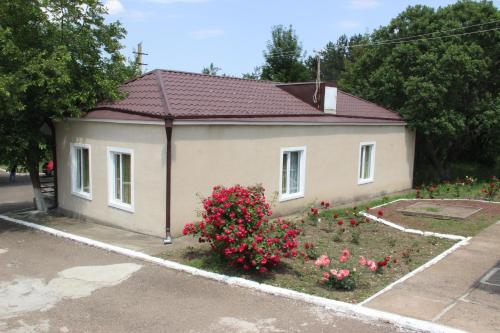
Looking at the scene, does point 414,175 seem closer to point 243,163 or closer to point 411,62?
point 411,62

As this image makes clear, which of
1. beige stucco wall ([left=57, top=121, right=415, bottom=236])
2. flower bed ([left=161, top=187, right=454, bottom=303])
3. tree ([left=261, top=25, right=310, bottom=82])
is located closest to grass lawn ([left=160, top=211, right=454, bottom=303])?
flower bed ([left=161, top=187, right=454, bottom=303])

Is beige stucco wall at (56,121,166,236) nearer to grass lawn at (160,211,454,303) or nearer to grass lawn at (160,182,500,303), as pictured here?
grass lawn at (160,182,500,303)

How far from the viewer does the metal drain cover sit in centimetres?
725

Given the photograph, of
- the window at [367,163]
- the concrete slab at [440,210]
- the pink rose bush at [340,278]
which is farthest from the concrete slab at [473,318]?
the window at [367,163]

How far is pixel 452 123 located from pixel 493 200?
4.60 metres

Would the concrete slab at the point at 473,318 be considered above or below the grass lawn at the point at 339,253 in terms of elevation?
above

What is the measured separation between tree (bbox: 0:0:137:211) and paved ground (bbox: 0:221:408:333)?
13.4 ft

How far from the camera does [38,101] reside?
11367 millimetres

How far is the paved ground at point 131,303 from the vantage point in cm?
582

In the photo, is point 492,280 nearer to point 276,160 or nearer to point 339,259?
point 339,259

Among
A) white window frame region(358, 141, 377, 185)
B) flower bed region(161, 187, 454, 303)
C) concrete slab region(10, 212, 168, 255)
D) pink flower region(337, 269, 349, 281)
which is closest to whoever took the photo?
pink flower region(337, 269, 349, 281)

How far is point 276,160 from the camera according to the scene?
12953 mm

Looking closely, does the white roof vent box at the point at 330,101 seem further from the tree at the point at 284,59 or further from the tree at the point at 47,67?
the tree at the point at 284,59

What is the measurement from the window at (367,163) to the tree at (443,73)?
10.4ft
